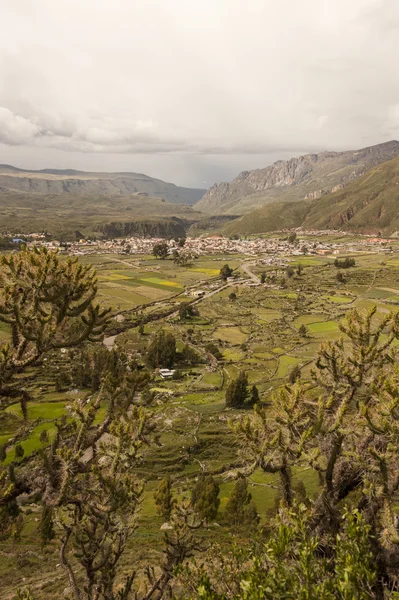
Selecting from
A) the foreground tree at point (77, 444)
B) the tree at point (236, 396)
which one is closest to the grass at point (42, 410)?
the tree at point (236, 396)

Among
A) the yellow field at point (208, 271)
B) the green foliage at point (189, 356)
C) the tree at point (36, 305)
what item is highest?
the tree at point (36, 305)

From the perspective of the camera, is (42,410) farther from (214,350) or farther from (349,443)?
(349,443)

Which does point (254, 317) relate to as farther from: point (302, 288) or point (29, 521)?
point (29, 521)

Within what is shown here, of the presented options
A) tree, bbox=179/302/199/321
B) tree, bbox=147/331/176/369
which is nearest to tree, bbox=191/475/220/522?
tree, bbox=147/331/176/369

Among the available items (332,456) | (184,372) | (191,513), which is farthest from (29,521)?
(184,372)

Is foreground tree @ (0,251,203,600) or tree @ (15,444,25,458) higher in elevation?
foreground tree @ (0,251,203,600)

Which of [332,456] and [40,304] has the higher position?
[40,304]

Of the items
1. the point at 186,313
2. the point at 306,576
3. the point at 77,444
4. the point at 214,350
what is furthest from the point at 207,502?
the point at 186,313

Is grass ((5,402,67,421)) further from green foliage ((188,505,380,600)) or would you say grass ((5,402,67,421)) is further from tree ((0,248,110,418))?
green foliage ((188,505,380,600))

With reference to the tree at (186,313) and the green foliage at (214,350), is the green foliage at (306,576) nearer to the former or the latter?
the green foliage at (214,350)
